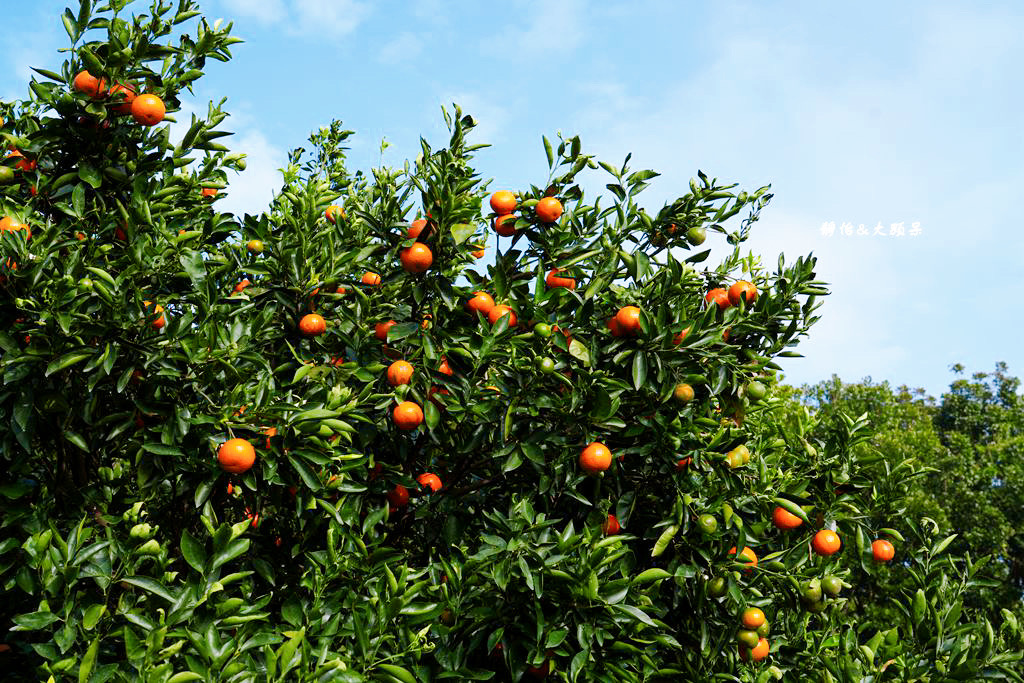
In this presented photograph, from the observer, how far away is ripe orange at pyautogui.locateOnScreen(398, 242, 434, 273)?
3985mm

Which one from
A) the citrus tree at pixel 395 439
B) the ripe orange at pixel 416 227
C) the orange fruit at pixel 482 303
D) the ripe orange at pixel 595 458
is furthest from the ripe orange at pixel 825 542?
the ripe orange at pixel 416 227

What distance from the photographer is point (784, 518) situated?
424 centimetres

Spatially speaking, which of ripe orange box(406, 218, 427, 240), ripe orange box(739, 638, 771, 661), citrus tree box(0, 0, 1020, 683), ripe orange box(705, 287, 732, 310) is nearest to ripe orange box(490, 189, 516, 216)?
citrus tree box(0, 0, 1020, 683)

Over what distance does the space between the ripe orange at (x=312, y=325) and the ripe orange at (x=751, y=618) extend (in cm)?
244

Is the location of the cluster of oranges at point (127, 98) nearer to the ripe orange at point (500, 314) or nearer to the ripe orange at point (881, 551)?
the ripe orange at point (500, 314)

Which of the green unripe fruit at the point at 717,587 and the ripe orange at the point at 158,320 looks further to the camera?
the green unripe fruit at the point at 717,587

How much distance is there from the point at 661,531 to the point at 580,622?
2.30 feet

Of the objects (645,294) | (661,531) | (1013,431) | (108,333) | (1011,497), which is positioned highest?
(1013,431)

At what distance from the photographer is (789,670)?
179 inches

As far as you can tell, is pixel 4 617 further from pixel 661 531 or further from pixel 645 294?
pixel 645 294

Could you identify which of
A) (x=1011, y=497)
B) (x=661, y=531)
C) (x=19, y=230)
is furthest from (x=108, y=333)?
(x=1011, y=497)

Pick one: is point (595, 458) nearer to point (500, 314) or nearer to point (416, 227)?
point (500, 314)

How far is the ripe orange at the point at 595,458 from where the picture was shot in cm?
365

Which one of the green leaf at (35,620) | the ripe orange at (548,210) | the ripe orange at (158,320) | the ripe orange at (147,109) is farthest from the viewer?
the ripe orange at (548,210)
